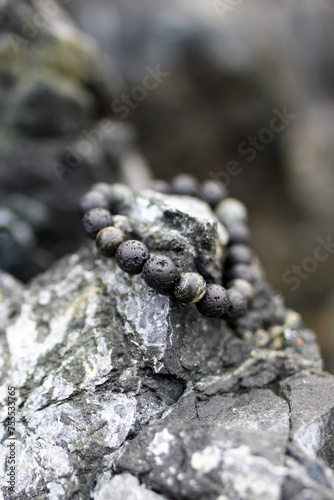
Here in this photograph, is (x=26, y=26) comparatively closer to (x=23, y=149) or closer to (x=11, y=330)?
(x=23, y=149)

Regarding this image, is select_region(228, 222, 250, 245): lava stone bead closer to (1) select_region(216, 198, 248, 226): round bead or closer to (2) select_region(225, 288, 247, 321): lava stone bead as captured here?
(1) select_region(216, 198, 248, 226): round bead

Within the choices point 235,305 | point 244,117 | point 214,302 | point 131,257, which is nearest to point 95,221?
point 131,257

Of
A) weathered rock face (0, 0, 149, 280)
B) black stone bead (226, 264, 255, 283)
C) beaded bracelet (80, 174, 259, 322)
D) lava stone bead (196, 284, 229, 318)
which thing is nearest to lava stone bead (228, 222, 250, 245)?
beaded bracelet (80, 174, 259, 322)

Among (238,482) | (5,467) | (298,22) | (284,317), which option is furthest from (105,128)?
(298,22)

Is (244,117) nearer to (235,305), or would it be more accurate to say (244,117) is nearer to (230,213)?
(230,213)

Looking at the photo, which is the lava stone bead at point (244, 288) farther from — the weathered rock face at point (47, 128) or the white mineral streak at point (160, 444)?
the weathered rock face at point (47, 128)
